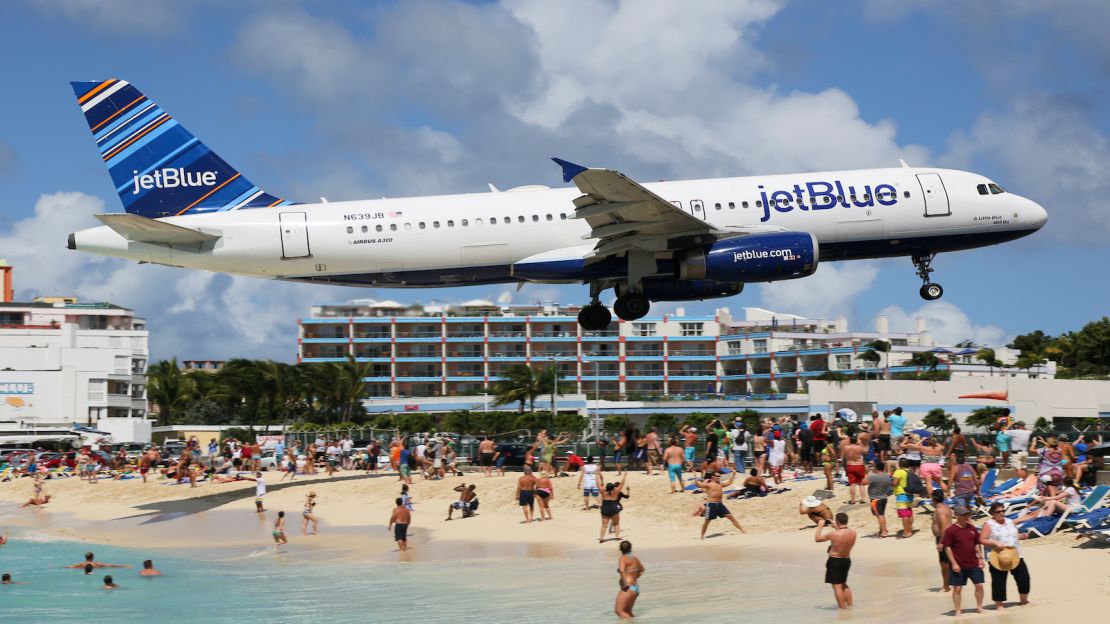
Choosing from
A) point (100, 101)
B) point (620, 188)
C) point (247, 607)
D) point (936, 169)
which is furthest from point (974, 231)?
point (100, 101)

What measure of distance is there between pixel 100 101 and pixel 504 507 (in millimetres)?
17949

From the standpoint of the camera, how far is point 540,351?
460 feet

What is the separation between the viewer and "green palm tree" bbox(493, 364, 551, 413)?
11412 cm

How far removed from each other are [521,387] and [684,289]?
250 ft

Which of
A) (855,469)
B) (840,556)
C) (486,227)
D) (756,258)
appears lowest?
(840,556)

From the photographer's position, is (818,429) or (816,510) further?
(818,429)

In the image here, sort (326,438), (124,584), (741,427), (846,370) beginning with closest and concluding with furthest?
(124,584), (741,427), (326,438), (846,370)

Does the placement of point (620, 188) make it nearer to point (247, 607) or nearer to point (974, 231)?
point (974, 231)

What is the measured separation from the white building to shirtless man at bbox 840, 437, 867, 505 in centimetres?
6827

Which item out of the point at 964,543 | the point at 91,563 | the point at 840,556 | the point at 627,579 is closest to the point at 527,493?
the point at 91,563

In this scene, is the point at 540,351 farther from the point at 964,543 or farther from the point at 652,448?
the point at 964,543

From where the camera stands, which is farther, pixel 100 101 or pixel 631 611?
pixel 100 101

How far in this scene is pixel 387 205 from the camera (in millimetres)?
37156

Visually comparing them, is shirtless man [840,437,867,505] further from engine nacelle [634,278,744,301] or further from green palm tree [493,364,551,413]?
green palm tree [493,364,551,413]
